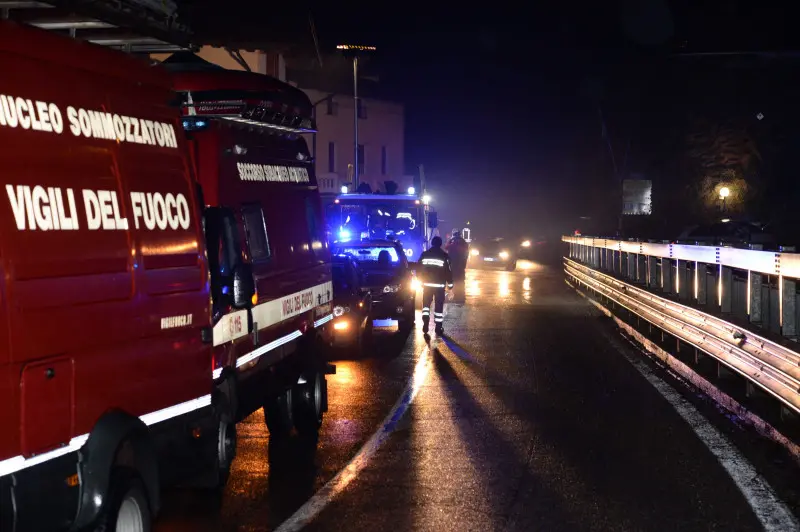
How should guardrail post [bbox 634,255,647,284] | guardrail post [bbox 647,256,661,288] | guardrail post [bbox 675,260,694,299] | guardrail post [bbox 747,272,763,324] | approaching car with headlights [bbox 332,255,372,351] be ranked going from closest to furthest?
guardrail post [bbox 747,272,763,324] → approaching car with headlights [bbox 332,255,372,351] → guardrail post [bbox 675,260,694,299] → guardrail post [bbox 647,256,661,288] → guardrail post [bbox 634,255,647,284]

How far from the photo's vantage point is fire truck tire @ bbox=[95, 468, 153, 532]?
533 cm

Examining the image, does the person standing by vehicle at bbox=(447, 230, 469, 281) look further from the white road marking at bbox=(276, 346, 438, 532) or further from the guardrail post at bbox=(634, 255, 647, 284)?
the white road marking at bbox=(276, 346, 438, 532)

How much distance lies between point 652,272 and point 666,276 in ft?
8.11

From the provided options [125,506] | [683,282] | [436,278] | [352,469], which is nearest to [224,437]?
[352,469]

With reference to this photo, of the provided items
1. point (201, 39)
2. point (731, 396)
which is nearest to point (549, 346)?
point (731, 396)

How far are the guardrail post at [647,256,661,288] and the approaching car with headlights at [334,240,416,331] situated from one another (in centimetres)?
440

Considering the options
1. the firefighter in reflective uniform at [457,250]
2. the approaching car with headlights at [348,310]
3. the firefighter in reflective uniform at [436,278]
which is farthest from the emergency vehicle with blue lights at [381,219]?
the approaching car with headlights at [348,310]

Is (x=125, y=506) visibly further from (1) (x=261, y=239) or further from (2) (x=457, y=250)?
(2) (x=457, y=250)

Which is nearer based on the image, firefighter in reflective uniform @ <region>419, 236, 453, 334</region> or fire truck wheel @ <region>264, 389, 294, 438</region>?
fire truck wheel @ <region>264, 389, 294, 438</region>

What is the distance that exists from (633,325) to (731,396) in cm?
848

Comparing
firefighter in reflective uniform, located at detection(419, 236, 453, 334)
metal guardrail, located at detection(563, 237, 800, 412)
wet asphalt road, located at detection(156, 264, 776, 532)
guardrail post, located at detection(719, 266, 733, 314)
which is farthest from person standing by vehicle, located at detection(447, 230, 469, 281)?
guardrail post, located at detection(719, 266, 733, 314)

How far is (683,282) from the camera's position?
1853cm

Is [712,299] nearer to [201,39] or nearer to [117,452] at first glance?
[117,452]

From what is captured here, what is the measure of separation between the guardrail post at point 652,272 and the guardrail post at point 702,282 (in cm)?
347
